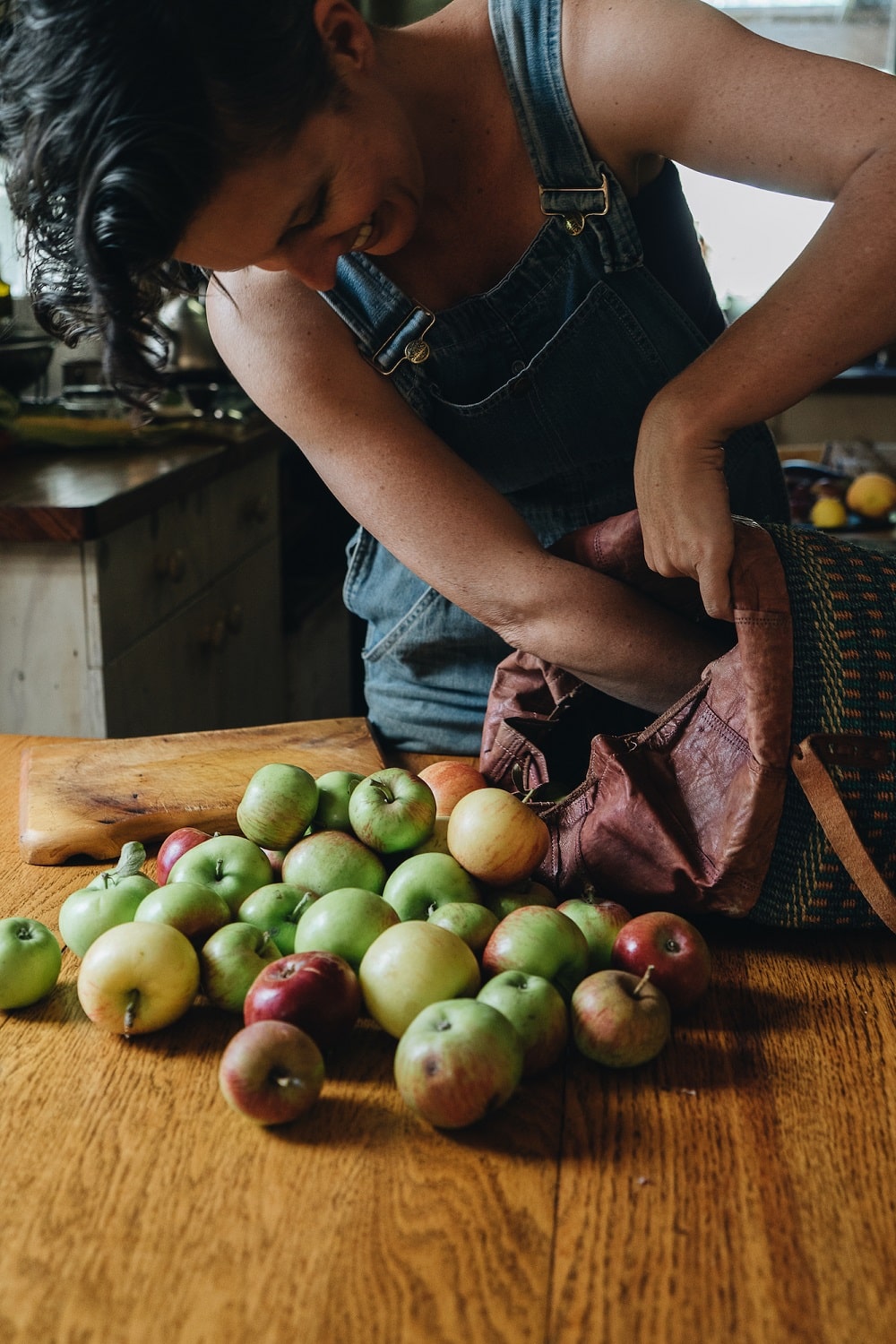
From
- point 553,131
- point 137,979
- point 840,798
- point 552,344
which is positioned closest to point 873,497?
point 552,344

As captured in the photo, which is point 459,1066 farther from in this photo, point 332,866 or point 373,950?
point 332,866

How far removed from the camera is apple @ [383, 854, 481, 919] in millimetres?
845

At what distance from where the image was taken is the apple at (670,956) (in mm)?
775

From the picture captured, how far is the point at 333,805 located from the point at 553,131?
60 centimetres

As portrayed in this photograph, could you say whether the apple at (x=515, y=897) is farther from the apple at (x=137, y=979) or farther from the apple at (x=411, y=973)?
the apple at (x=137, y=979)

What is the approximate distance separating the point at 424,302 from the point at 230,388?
1.90 metres

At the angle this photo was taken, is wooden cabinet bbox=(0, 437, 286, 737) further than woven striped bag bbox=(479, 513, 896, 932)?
Yes

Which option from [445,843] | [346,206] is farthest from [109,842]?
[346,206]

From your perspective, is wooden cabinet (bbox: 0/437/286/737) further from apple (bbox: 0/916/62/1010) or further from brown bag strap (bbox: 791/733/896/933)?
brown bag strap (bbox: 791/733/896/933)

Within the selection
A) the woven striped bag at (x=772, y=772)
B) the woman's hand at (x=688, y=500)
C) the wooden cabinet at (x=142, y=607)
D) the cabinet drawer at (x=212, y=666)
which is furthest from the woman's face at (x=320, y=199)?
the cabinet drawer at (x=212, y=666)

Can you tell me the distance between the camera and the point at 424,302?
1.09 m

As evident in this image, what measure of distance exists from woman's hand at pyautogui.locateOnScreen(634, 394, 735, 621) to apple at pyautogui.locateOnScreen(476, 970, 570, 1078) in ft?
1.10

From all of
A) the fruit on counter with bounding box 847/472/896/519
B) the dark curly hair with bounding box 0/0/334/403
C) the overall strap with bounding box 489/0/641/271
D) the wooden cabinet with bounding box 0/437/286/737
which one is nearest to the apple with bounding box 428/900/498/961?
the dark curly hair with bounding box 0/0/334/403

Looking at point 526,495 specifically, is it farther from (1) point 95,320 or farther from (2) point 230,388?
(2) point 230,388
